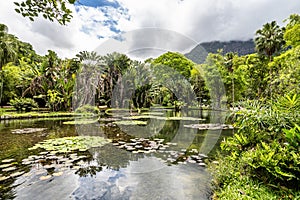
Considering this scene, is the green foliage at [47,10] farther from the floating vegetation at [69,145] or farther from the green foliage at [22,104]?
the green foliage at [22,104]

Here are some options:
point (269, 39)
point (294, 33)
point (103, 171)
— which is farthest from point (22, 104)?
point (269, 39)

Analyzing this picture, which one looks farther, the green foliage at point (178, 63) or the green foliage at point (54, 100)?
the green foliage at point (178, 63)

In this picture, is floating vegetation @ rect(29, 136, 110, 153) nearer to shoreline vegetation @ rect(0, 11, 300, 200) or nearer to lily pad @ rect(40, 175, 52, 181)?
lily pad @ rect(40, 175, 52, 181)

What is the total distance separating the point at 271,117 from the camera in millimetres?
2625

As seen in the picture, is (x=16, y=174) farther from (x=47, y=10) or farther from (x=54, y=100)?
(x=54, y=100)

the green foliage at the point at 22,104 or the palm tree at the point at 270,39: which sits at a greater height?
the palm tree at the point at 270,39

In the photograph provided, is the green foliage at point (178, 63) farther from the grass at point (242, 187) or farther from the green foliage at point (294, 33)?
the grass at point (242, 187)

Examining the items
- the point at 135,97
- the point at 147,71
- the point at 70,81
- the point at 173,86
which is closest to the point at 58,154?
the point at 70,81

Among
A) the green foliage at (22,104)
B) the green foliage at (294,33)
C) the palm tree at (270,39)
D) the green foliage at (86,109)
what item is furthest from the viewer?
the palm tree at (270,39)

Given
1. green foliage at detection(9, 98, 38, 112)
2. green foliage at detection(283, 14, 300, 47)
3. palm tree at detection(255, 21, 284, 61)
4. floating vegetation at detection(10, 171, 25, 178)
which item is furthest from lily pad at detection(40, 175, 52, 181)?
palm tree at detection(255, 21, 284, 61)

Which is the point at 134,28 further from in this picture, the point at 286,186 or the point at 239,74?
the point at 239,74

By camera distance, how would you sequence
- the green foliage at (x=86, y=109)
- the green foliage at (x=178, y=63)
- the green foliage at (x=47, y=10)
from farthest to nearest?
the green foliage at (x=178, y=63), the green foliage at (x=86, y=109), the green foliage at (x=47, y=10)

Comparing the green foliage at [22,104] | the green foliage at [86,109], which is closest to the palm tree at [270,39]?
the green foliage at [86,109]

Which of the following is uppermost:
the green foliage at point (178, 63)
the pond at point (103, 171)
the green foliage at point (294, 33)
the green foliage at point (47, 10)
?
the green foliage at point (178, 63)
